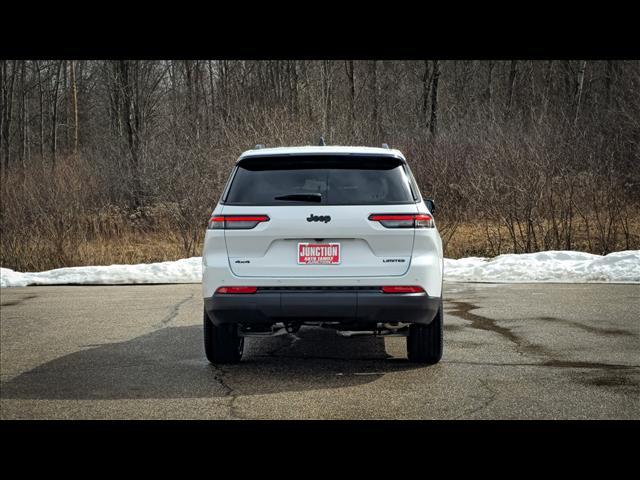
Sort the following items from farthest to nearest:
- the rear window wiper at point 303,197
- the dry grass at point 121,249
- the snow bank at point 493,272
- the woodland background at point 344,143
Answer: the dry grass at point 121,249 < the woodland background at point 344,143 < the snow bank at point 493,272 < the rear window wiper at point 303,197

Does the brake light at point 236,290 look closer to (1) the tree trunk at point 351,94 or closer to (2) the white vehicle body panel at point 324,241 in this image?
(2) the white vehicle body panel at point 324,241

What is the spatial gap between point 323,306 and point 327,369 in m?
1.22

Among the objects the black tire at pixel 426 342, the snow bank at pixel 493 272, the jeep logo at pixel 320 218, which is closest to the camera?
the jeep logo at pixel 320 218

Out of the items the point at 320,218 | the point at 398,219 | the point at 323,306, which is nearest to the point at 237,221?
the point at 320,218

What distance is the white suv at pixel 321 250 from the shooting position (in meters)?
6.35

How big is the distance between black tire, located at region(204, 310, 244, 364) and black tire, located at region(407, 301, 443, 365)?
5.44ft

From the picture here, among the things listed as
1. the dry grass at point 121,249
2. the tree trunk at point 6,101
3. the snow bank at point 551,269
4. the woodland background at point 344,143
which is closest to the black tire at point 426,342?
the snow bank at point 551,269

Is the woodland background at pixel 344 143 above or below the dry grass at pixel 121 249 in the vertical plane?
above

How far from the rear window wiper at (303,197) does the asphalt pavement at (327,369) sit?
159cm

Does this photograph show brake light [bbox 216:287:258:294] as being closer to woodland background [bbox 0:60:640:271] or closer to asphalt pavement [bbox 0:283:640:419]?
asphalt pavement [bbox 0:283:640:419]

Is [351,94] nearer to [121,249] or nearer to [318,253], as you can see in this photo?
[121,249]

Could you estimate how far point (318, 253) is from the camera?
640 cm

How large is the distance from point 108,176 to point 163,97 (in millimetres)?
20281

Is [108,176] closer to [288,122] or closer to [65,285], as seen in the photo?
[288,122]
